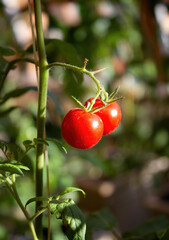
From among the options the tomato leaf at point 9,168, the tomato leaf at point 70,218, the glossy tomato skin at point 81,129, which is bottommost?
the tomato leaf at point 70,218

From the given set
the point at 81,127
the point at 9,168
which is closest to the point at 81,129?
the point at 81,127

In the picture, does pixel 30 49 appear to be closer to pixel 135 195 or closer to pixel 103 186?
pixel 103 186

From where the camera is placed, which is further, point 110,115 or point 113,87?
point 113,87

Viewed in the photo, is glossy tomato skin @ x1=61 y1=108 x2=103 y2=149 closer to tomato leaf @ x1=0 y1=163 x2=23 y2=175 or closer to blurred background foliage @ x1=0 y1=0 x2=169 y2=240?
tomato leaf @ x1=0 y1=163 x2=23 y2=175

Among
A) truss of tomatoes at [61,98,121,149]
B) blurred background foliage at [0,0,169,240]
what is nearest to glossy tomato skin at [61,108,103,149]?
truss of tomatoes at [61,98,121,149]

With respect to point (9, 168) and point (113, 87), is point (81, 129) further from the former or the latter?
point (113, 87)

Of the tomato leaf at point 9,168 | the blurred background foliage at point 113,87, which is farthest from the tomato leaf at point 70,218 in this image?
the blurred background foliage at point 113,87

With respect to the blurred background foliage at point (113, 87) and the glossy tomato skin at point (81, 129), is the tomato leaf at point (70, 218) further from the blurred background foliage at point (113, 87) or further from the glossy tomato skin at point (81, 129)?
the blurred background foliage at point (113, 87)
